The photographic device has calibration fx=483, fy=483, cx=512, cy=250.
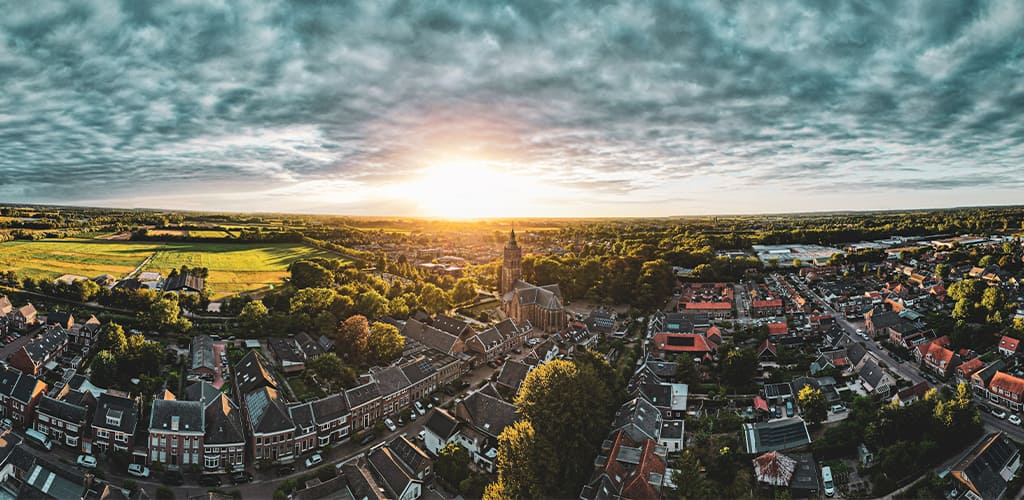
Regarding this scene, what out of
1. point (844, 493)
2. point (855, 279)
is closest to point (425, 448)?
point (844, 493)

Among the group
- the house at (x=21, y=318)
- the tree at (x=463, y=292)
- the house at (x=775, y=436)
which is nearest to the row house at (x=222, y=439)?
the house at (x=775, y=436)

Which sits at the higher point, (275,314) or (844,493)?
(275,314)

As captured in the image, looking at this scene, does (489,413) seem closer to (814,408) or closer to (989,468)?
(814,408)

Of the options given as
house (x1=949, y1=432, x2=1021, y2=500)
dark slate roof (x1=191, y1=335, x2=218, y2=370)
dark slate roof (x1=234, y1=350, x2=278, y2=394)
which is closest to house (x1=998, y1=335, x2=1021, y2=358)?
house (x1=949, y1=432, x2=1021, y2=500)

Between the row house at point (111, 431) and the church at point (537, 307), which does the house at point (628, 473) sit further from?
the row house at point (111, 431)

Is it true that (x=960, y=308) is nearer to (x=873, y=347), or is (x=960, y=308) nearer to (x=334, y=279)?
(x=873, y=347)

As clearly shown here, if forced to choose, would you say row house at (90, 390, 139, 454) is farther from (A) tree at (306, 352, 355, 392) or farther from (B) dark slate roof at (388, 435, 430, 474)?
(B) dark slate roof at (388, 435, 430, 474)
